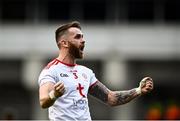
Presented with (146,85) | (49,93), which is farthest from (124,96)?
(49,93)

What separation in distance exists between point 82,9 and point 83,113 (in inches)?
1358

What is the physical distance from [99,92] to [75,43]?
69 centimetres

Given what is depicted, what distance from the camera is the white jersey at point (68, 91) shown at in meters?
9.62

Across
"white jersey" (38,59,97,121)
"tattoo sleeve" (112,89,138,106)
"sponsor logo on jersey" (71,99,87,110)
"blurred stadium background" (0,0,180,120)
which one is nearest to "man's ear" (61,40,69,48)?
"white jersey" (38,59,97,121)

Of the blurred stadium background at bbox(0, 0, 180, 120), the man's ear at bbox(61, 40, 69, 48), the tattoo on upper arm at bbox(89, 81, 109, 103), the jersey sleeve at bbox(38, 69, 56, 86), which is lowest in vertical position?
the blurred stadium background at bbox(0, 0, 180, 120)

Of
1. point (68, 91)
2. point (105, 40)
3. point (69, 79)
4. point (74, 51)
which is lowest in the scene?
point (105, 40)

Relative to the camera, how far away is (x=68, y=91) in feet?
31.9

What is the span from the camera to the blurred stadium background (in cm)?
4288

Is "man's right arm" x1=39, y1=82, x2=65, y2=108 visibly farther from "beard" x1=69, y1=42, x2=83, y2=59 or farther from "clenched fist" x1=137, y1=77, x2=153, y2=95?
"clenched fist" x1=137, y1=77, x2=153, y2=95

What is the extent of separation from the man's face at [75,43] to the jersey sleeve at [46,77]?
0.37m

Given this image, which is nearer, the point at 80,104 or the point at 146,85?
the point at 80,104

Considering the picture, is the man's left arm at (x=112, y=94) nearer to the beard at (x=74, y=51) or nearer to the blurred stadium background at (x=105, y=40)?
the beard at (x=74, y=51)

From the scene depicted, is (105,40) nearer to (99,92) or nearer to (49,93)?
(99,92)

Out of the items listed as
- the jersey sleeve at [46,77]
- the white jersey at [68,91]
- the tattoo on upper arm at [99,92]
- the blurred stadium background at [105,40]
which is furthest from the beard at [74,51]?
the blurred stadium background at [105,40]
